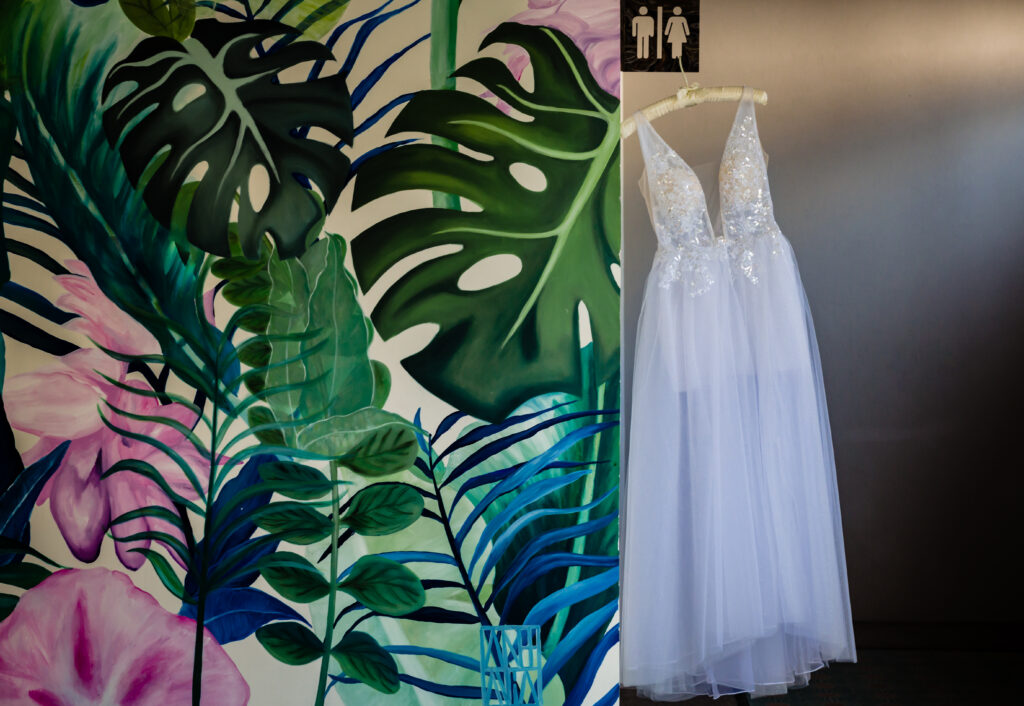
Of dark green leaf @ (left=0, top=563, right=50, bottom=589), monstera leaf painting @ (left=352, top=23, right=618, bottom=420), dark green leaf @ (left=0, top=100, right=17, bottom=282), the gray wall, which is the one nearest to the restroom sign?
monstera leaf painting @ (left=352, top=23, right=618, bottom=420)

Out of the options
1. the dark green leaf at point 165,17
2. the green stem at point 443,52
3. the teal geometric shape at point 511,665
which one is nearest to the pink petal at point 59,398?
the dark green leaf at point 165,17

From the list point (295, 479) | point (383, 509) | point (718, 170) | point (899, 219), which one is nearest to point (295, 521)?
point (295, 479)

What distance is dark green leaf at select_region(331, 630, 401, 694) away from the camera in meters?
1.84

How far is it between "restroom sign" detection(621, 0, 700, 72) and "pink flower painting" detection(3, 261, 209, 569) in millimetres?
1402

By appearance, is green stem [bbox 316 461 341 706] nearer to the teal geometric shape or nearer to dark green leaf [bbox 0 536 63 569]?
the teal geometric shape

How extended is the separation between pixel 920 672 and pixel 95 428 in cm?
275

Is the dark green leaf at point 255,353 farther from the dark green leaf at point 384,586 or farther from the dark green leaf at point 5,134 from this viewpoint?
the dark green leaf at point 5,134

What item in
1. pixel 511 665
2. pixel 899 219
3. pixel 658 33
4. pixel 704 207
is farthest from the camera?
pixel 899 219

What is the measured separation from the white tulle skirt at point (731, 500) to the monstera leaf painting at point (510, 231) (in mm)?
404

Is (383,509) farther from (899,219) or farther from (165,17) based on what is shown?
(899,219)

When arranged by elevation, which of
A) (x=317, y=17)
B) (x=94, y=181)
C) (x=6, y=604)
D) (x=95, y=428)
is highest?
(x=317, y=17)

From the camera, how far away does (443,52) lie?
72.4 inches

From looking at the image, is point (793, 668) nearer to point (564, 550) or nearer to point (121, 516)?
point (564, 550)

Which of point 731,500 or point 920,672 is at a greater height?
point 731,500
